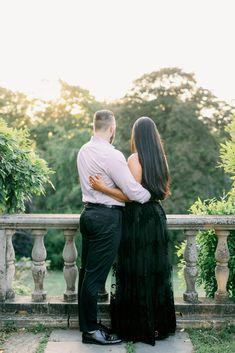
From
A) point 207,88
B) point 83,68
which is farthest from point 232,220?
point 83,68

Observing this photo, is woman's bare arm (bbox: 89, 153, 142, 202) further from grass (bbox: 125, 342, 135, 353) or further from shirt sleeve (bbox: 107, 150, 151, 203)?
grass (bbox: 125, 342, 135, 353)

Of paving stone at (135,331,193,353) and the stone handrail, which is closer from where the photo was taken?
paving stone at (135,331,193,353)

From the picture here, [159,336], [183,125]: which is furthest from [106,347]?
[183,125]

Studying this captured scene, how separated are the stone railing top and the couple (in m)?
0.33

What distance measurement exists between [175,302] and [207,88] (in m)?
19.4

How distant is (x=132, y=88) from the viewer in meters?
23.7

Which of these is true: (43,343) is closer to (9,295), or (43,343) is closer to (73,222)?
(9,295)

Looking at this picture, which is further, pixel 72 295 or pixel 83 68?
pixel 83 68

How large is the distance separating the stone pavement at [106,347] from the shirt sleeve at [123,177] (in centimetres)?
127

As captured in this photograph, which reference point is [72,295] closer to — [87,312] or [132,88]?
[87,312]

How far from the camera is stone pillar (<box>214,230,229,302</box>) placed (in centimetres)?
455

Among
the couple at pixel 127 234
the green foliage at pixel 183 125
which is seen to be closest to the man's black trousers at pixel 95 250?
the couple at pixel 127 234

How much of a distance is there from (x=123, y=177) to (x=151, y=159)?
33 cm

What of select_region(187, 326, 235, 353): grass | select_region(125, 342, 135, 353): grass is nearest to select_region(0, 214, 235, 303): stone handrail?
select_region(187, 326, 235, 353): grass
